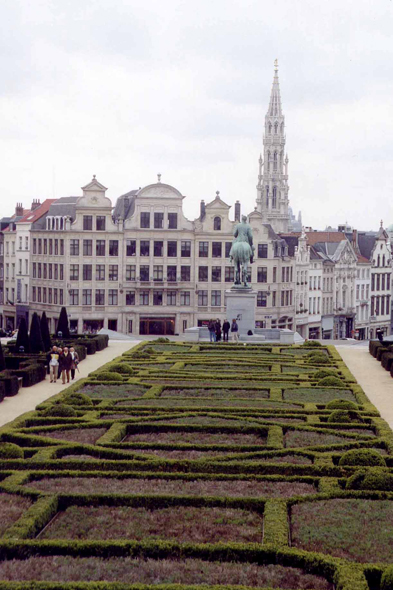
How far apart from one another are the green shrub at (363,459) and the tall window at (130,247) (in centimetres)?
6706

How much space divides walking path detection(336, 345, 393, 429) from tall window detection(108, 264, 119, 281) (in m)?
37.3

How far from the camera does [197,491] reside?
1891 centimetres

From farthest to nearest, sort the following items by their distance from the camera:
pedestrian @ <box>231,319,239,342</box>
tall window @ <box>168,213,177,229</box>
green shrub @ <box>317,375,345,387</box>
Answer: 1. tall window @ <box>168,213,177,229</box>
2. pedestrian @ <box>231,319,239,342</box>
3. green shrub @ <box>317,375,345,387</box>

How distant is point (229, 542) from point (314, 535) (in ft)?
5.67

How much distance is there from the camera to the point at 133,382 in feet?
113

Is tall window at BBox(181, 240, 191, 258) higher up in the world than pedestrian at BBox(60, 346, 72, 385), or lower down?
higher up

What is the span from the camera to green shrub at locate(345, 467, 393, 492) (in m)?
18.9

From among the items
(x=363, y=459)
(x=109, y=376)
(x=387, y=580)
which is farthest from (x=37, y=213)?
(x=387, y=580)

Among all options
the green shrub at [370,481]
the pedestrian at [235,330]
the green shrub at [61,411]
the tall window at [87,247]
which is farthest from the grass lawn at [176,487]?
the tall window at [87,247]

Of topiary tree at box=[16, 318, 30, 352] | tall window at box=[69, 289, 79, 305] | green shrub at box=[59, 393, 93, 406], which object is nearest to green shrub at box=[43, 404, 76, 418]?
green shrub at box=[59, 393, 93, 406]

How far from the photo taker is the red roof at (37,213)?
311 ft

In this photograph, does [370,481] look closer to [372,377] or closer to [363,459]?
[363,459]

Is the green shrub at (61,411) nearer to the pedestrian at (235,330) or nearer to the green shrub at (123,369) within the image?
the green shrub at (123,369)

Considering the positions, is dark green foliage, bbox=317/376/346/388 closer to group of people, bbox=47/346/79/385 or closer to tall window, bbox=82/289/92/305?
group of people, bbox=47/346/79/385
